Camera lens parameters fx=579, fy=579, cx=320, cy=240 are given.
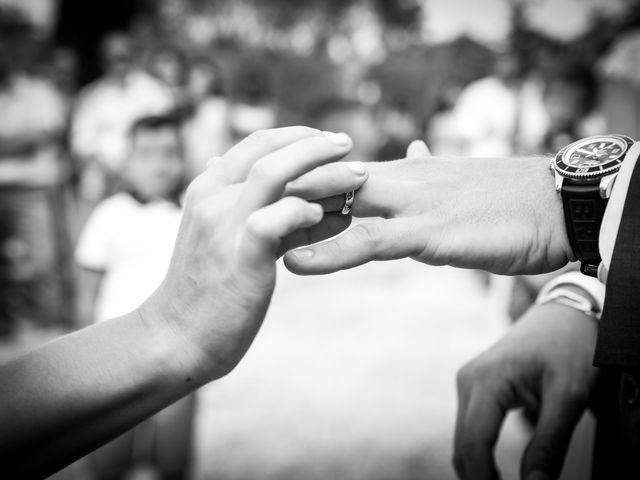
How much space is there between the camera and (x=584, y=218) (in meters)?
1.19

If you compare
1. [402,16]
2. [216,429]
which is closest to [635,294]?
[216,429]

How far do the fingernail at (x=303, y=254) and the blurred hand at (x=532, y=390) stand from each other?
1.90 ft

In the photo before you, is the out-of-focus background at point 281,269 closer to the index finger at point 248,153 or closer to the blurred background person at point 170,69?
the blurred background person at point 170,69

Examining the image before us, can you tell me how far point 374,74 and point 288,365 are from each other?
18426mm

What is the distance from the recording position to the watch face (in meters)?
1.20

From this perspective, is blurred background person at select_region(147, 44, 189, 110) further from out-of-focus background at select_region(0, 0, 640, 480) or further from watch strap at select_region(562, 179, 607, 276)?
watch strap at select_region(562, 179, 607, 276)

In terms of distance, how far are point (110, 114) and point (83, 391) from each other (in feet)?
15.2

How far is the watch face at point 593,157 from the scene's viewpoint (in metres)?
1.20

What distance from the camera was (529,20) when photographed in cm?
824

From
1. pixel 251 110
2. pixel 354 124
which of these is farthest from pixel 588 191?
pixel 354 124

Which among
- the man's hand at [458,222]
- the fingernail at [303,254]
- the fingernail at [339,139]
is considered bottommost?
the man's hand at [458,222]

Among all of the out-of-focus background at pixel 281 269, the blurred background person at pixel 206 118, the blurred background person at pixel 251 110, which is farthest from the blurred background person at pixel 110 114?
the blurred background person at pixel 251 110

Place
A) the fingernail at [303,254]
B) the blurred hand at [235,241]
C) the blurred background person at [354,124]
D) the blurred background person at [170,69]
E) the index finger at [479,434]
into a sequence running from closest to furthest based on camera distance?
the blurred hand at [235,241] → the fingernail at [303,254] → the index finger at [479,434] → the blurred background person at [170,69] → the blurred background person at [354,124]

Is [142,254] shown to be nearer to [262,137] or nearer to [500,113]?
[262,137]
